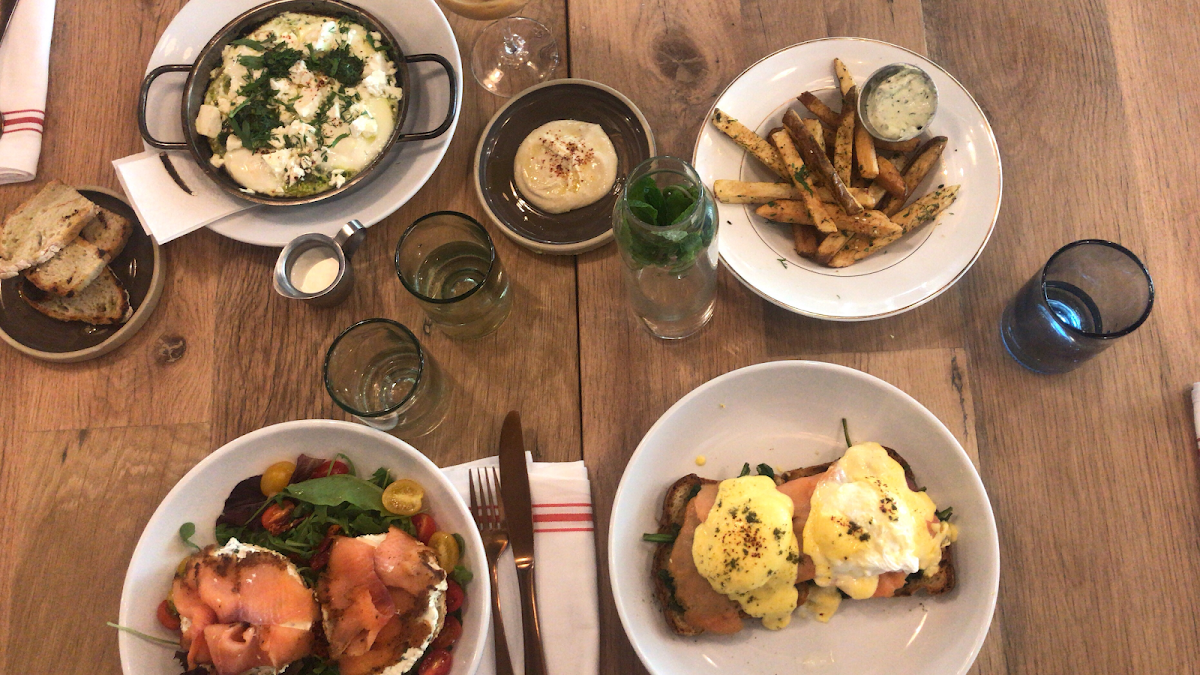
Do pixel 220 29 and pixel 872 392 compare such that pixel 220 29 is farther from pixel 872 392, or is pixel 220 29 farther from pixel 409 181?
pixel 872 392

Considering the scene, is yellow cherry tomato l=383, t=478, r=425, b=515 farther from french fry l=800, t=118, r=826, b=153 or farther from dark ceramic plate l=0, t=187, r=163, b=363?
french fry l=800, t=118, r=826, b=153

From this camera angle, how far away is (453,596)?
5.05ft

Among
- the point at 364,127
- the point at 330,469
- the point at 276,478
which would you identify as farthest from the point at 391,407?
the point at 364,127

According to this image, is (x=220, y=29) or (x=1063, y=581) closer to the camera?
(x=1063, y=581)

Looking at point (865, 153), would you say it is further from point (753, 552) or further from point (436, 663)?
point (436, 663)

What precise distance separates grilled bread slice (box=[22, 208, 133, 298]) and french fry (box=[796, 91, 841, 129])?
196cm

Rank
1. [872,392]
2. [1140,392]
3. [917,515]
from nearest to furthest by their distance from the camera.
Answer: [917,515] → [872,392] → [1140,392]

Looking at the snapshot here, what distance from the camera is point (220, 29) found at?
2.00 meters

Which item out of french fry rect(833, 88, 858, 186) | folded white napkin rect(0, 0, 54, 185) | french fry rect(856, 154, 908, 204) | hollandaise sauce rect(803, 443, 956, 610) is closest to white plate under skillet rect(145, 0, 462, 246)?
folded white napkin rect(0, 0, 54, 185)

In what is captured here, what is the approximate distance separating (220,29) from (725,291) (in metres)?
1.64

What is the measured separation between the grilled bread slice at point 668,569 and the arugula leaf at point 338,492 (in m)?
0.68

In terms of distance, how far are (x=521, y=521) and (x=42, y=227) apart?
5.14 feet

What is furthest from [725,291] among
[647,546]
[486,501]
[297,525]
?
[297,525]

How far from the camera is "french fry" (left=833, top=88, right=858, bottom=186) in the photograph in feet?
5.98
